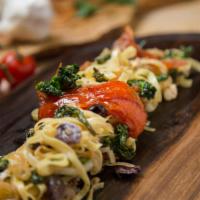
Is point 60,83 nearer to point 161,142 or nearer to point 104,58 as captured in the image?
point 161,142

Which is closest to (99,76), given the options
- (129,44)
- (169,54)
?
(129,44)

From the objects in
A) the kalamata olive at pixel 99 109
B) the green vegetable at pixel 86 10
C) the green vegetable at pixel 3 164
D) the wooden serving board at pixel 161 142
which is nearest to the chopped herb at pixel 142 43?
the wooden serving board at pixel 161 142

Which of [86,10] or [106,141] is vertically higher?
[86,10]

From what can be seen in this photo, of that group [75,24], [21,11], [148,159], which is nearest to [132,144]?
[148,159]

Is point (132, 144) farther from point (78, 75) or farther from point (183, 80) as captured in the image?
point (183, 80)

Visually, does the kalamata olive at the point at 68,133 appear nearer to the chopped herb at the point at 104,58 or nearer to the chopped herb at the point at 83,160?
the chopped herb at the point at 83,160

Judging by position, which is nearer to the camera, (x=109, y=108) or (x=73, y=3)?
(x=109, y=108)
